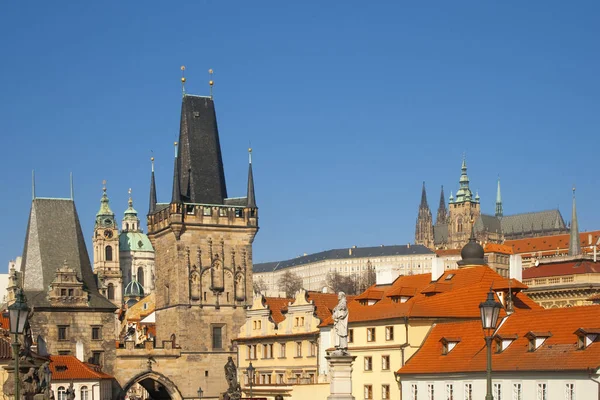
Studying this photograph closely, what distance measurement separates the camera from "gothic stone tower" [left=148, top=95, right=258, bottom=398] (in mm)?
82812

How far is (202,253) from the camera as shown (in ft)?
277

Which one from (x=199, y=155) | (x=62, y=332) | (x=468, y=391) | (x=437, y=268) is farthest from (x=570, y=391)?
(x=199, y=155)

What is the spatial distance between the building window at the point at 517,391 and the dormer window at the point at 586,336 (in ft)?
10.2

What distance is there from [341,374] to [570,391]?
29.9ft

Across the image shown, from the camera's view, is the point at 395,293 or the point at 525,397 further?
the point at 395,293

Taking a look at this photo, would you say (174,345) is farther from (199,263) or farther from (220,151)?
(220,151)

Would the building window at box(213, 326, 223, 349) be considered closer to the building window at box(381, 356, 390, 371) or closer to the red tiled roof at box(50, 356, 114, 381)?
the red tiled roof at box(50, 356, 114, 381)

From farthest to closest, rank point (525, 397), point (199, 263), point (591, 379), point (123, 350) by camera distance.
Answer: point (199, 263) < point (123, 350) < point (525, 397) < point (591, 379)

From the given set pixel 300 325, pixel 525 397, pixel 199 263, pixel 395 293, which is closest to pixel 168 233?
pixel 199 263

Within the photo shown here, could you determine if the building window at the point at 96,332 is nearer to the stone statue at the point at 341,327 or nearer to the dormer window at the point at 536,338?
the dormer window at the point at 536,338

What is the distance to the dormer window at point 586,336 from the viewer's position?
144ft

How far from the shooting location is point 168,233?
8538cm

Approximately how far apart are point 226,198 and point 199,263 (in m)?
5.94

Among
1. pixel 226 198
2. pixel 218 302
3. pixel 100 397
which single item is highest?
pixel 226 198
